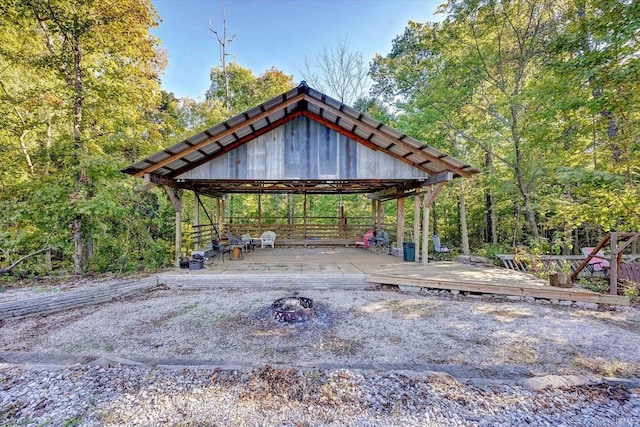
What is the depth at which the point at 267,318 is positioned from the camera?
178 inches

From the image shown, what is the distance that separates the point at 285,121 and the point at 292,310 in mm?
4587

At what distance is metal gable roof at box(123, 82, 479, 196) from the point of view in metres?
6.08

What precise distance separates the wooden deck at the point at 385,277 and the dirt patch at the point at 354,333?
303 millimetres

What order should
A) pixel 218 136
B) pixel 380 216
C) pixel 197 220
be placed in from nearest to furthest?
pixel 218 136, pixel 197 220, pixel 380 216

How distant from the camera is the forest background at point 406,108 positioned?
5.86m

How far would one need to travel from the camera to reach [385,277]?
20.6 ft

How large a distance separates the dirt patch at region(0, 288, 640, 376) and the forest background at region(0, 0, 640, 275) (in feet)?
8.46

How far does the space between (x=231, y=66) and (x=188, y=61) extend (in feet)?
8.53

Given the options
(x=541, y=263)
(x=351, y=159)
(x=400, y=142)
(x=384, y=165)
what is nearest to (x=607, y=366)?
(x=541, y=263)

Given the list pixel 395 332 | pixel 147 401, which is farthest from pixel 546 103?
pixel 147 401

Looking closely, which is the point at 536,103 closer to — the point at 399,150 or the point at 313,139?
the point at 399,150

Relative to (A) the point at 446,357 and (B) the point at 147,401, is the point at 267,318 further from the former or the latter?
(A) the point at 446,357

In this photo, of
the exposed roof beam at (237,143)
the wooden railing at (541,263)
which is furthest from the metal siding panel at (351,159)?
the wooden railing at (541,263)

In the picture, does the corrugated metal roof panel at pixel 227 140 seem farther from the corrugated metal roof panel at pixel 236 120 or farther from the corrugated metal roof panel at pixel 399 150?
the corrugated metal roof panel at pixel 399 150
